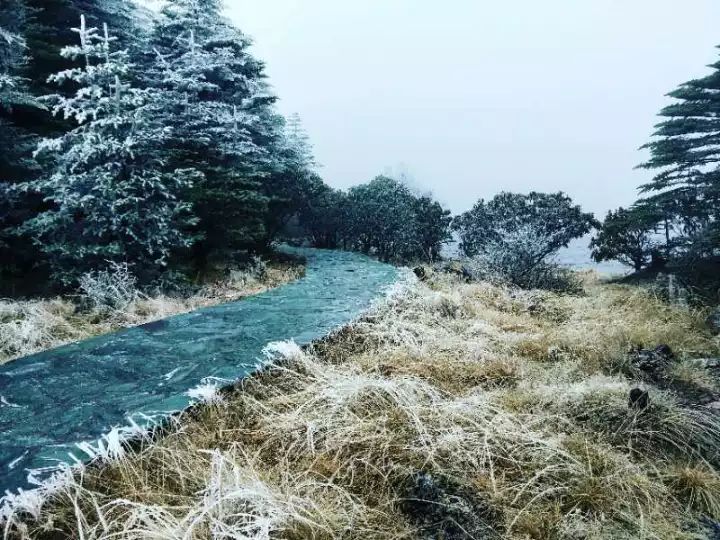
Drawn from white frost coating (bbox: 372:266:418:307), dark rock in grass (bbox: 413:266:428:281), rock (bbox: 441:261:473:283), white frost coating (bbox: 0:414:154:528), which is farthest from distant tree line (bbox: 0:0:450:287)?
white frost coating (bbox: 0:414:154:528)

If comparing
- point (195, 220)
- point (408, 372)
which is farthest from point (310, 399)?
point (195, 220)

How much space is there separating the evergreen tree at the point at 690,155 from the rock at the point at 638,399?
6309mm

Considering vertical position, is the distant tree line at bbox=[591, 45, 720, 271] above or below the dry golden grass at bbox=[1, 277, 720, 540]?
above

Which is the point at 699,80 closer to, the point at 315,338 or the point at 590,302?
the point at 590,302

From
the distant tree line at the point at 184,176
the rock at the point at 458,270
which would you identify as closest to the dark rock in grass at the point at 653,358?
the distant tree line at the point at 184,176

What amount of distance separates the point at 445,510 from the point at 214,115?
8852 millimetres

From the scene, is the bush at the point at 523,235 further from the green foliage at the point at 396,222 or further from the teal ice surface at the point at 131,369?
the teal ice surface at the point at 131,369

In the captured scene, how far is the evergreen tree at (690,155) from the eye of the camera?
25.9ft

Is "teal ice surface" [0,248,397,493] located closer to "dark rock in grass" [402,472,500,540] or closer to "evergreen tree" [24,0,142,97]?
"dark rock in grass" [402,472,500,540]

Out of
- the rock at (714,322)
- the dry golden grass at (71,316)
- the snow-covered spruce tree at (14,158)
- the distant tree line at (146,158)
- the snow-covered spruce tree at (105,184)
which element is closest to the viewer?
the dry golden grass at (71,316)

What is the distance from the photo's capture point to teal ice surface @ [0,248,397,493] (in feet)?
8.16

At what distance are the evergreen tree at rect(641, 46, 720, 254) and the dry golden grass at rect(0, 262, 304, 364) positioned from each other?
23.8 ft

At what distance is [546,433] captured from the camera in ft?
8.98

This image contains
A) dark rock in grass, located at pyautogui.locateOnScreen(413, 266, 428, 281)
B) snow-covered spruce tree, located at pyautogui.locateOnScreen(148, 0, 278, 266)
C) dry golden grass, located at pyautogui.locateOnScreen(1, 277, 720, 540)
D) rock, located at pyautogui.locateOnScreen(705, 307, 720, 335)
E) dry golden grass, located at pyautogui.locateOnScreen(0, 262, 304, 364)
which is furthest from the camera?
dark rock in grass, located at pyautogui.locateOnScreen(413, 266, 428, 281)
